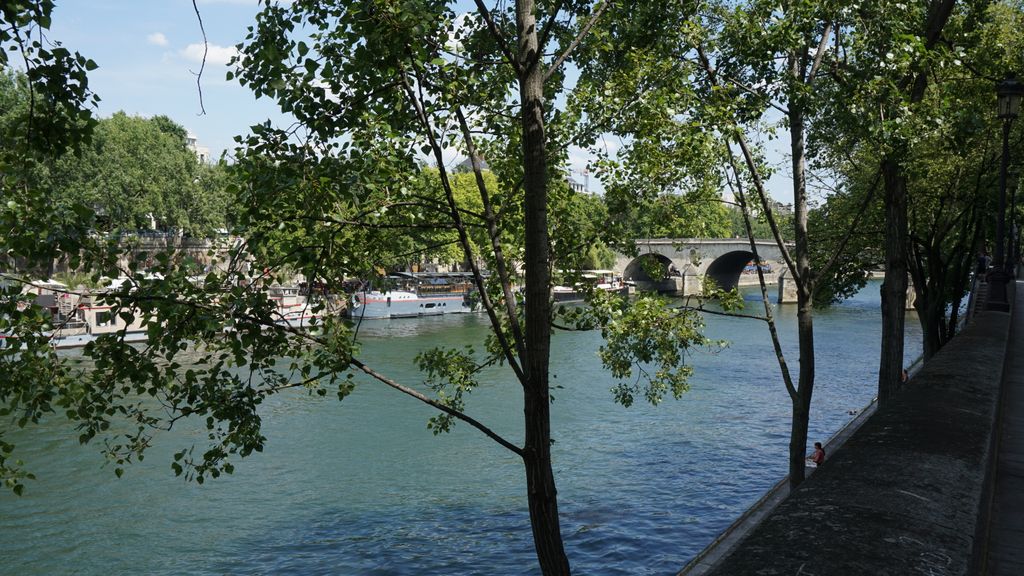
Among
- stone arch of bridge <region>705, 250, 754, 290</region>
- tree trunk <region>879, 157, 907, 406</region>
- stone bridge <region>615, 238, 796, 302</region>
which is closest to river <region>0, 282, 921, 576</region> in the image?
tree trunk <region>879, 157, 907, 406</region>

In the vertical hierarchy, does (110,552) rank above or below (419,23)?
below

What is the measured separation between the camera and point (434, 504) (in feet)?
62.6

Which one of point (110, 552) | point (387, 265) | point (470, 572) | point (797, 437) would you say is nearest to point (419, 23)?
point (387, 265)

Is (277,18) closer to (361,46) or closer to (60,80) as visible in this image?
(361,46)

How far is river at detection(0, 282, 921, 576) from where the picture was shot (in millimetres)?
16172

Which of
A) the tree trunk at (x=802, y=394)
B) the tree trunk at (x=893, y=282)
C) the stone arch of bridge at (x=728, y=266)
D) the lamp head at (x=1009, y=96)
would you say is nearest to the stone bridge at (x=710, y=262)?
the stone arch of bridge at (x=728, y=266)

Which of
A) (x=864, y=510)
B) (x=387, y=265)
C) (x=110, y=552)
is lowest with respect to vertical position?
(x=110, y=552)

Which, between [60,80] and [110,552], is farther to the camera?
[110,552]

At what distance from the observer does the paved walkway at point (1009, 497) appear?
3.50 metres

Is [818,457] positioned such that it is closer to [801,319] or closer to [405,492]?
[801,319]

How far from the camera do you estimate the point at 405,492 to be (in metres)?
19.9

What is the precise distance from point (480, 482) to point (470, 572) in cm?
507

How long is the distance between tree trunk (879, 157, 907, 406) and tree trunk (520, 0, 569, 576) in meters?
6.31

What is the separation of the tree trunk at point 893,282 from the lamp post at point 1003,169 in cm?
211
